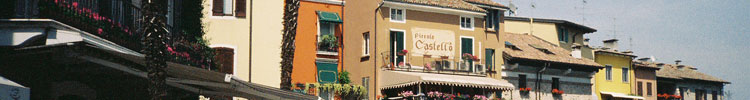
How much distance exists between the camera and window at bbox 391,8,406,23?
3753 cm

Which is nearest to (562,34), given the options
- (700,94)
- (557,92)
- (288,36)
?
(557,92)

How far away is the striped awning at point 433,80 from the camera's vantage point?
117 ft

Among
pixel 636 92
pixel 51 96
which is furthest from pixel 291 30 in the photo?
pixel 636 92

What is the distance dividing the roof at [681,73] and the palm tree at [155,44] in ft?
150

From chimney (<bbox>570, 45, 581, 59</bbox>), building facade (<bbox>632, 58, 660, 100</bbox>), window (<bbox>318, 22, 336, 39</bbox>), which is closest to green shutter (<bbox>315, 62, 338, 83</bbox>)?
window (<bbox>318, 22, 336, 39</bbox>)

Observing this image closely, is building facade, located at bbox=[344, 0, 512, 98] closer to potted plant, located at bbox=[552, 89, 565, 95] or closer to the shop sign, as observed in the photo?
the shop sign

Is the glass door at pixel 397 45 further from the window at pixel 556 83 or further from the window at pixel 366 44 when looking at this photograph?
the window at pixel 556 83

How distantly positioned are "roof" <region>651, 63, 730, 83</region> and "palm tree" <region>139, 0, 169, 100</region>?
45.7 meters

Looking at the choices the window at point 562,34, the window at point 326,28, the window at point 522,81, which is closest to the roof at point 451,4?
the window at point 326,28

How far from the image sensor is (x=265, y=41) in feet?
112

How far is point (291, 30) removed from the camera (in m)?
22.5

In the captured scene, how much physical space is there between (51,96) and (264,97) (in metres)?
4.16

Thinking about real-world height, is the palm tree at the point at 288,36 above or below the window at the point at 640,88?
above

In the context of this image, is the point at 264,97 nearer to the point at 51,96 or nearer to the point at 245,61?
the point at 51,96
